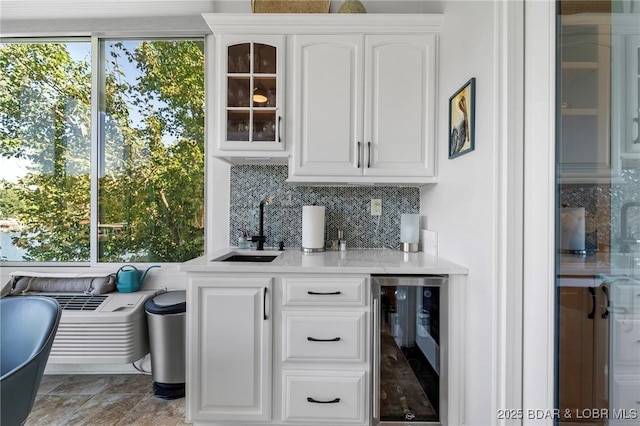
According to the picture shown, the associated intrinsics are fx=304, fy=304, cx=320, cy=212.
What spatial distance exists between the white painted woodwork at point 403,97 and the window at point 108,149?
1.33m

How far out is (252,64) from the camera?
1947mm

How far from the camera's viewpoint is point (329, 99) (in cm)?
194

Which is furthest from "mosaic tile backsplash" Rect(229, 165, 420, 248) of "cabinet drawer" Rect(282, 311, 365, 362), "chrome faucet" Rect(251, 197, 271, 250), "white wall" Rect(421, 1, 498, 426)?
"cabinet drawer" Rect(282, 311, 365, 362)

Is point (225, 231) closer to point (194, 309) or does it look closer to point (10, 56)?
point (194, 309)

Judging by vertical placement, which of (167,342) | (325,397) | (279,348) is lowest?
(325,397)

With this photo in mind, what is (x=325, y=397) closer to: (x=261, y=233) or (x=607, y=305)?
(x=261, y=233)

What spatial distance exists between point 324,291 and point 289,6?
1938 millimetres

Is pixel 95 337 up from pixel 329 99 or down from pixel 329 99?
down

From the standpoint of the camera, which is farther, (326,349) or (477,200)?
(326,349)

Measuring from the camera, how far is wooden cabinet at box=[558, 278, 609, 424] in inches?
35.5

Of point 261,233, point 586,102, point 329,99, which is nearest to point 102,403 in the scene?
point 261,233

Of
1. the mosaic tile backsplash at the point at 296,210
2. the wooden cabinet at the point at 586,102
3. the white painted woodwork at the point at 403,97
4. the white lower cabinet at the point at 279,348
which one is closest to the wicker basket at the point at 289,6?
the white painted woodwork at the point at 403,97

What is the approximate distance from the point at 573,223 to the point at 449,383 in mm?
994

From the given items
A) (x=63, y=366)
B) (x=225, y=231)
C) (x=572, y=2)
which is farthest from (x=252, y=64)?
(x=63, y=366)
